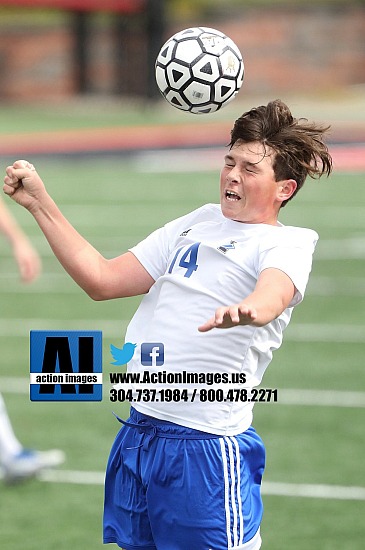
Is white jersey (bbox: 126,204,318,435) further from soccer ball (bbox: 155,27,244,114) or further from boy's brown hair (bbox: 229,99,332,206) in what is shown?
soccer ball (bbox: 155,27,244,114)

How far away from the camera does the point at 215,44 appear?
4102mm

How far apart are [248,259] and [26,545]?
2.39 metres

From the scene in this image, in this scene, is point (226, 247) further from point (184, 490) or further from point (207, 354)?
point (184, 490)

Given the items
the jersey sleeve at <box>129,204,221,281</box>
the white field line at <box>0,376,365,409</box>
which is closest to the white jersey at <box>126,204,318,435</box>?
the jersey sleeve at <box>129,204,221,281</box>

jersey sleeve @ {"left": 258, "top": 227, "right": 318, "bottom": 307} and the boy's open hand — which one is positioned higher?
jersey sleeve @ {"left": 258, "top": 227, "right": 318, "bottom": 307}

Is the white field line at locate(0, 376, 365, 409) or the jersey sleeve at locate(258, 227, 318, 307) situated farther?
the white field line at locate(0, 376, 365, 409)

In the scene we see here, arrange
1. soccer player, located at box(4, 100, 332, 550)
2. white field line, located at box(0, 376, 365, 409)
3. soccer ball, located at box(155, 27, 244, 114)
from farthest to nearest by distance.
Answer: white field line, located at box(0, 376, 365, 409), soccer ball, located at box(155, 27, 244, 114), soccer player, located at box(4, 100, 332, 550)

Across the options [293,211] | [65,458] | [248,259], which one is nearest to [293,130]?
[248,259]

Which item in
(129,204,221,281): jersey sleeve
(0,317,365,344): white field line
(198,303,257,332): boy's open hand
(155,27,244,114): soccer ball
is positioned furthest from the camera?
(0,317,365,344): white field line

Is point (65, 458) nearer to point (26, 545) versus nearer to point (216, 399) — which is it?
point (26, 545)

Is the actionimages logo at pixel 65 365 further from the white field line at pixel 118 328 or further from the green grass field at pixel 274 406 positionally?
the white field line at pixel 118 328

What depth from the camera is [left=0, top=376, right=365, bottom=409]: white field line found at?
750 cm

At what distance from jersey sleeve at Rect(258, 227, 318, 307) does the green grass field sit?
2173 mm

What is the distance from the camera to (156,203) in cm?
1712
